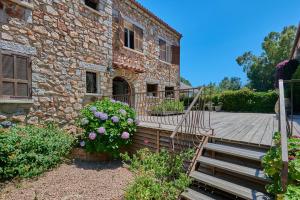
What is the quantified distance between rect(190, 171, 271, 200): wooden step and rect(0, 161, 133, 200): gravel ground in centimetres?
144

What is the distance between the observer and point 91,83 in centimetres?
676

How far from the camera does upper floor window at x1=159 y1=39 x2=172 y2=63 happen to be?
34.6ft

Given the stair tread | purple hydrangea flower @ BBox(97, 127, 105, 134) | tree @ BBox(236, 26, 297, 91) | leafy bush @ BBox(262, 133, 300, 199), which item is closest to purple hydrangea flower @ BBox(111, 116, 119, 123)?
purple hydrangea flower @ BBox(97, 127, 105, 134)

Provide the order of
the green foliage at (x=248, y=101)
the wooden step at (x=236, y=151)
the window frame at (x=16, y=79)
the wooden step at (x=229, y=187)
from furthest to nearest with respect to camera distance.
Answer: the green foliage at (x=248, y=101)
the window frame at (x=16, y=79)
the wooden step at (x=236, y=151)
the wooden step at (x=229, y=187)

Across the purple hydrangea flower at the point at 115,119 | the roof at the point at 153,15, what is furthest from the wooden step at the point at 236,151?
the roof at the point at 153,15

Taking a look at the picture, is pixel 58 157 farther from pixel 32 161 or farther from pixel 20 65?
pixel 20 65

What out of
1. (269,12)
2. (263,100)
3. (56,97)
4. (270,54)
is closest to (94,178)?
(56,97)

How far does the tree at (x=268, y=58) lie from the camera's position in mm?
22609

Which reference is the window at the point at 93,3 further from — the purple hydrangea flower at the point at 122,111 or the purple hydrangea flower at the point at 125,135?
the purple hydrangea flower at the point at 125,135

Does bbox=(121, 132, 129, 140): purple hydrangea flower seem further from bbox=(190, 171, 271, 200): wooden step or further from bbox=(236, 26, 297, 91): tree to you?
bbox=(236, 26, 297, 91): tree

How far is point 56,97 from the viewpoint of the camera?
5562mm

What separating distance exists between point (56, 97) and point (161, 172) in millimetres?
4384

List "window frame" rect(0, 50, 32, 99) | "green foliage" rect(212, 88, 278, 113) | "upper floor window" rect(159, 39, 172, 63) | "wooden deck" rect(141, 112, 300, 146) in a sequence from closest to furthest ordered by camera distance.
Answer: "wooden deck" rect(141, 112, 300, 146) → "window frame" rect(0, 50, 32, 99) → "upper floor window" rect(159, 39, 172, 63) → "green foliage" rect(212, 88, 278, 113)

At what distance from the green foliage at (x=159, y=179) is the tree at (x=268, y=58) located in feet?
88.4
